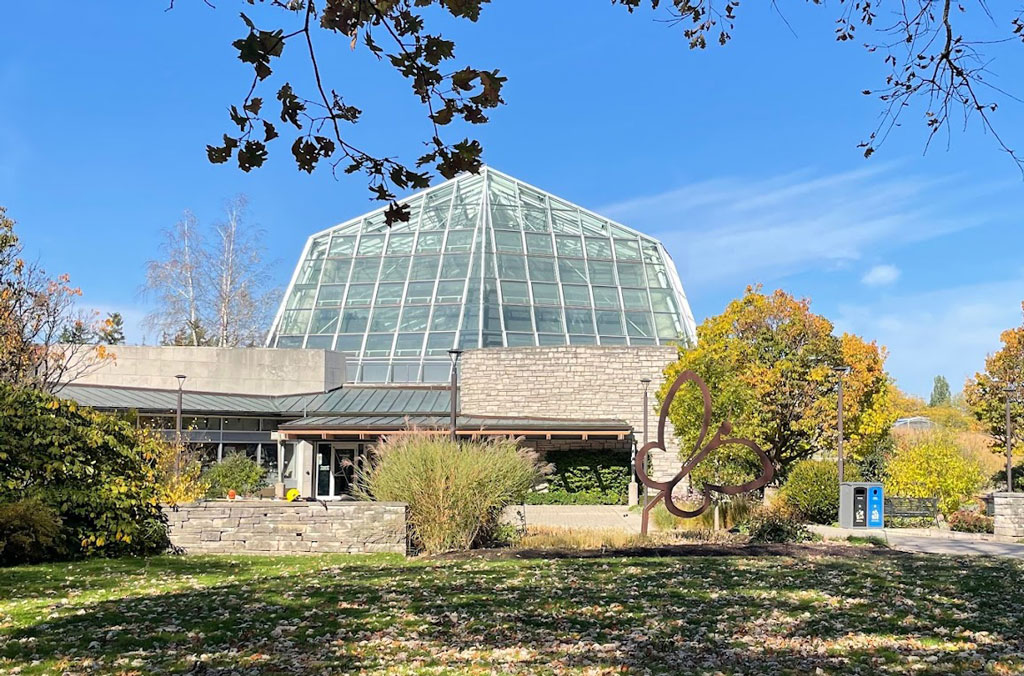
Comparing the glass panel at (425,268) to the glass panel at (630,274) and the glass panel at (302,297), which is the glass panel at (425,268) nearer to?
the glass panel at (302,297)

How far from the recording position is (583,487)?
30.5m

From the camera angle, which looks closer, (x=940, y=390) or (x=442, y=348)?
(x=442, y=348)

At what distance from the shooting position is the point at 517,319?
113 feet

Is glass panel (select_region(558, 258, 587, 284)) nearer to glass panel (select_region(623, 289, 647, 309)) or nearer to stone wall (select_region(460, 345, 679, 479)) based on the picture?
glass panel (select_region(623, 289, 647, 309))

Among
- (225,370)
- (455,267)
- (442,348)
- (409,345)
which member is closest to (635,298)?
(455,267)

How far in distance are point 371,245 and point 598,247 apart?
979 cm

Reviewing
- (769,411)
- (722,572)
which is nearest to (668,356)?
(769,411)

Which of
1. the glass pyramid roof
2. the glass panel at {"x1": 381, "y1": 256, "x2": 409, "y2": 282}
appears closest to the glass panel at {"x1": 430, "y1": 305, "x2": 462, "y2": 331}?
the glass pyramid roof

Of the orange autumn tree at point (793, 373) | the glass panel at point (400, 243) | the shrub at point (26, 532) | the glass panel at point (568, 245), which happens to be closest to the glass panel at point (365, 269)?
the glass panel at point (400, 243)

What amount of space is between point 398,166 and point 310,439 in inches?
1128

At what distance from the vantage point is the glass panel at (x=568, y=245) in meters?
37.7

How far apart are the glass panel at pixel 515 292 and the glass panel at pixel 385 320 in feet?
14.4

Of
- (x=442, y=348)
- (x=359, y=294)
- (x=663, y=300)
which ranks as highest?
(x=359, y=294)

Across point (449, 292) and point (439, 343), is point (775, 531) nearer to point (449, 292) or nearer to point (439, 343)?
point (439, 343)
